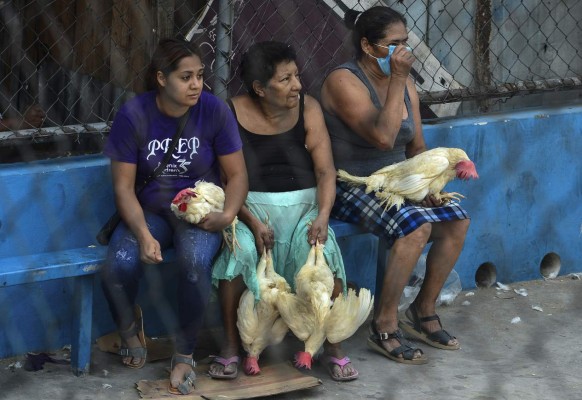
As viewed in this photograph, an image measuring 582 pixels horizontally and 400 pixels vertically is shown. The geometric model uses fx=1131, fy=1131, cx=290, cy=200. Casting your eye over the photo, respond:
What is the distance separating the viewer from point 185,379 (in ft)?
12.5

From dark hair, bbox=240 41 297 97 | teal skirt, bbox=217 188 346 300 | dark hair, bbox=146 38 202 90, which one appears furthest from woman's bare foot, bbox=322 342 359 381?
dark hair, bbox=146 38 202 90

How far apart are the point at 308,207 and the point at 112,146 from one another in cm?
78

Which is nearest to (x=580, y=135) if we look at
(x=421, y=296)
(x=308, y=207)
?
(x=421, y=296)

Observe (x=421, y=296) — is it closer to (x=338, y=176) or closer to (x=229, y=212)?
(x=338, y=176)

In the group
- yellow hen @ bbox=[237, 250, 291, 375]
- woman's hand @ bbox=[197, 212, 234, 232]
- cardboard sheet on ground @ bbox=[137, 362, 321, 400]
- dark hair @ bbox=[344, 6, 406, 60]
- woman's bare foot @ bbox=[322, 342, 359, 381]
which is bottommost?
cardboard sheet on ground @ bbox=[137, 362, 321, 400]

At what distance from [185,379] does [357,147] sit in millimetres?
1151

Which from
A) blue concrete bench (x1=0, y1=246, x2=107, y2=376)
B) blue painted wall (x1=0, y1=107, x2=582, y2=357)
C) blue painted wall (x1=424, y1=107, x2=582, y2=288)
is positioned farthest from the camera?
blue painted wall (x1=424, y1=107, x2=582, y2=288)

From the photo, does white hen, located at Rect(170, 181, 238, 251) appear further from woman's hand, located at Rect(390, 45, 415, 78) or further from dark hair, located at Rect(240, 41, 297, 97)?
woman's hand, located at Rect(390, 45, 415, 78)

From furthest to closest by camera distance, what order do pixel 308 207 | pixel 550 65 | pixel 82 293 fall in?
pixel 550 65, pixel 308 207, pixel 82 293

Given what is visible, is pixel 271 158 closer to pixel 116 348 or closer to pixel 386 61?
pixel 386 61

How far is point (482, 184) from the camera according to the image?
4961 millimetres

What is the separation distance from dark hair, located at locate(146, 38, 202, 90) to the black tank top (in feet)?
1.17

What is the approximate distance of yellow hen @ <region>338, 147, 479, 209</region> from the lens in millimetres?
4246

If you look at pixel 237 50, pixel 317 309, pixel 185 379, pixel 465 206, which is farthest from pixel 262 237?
pixel 465 206
